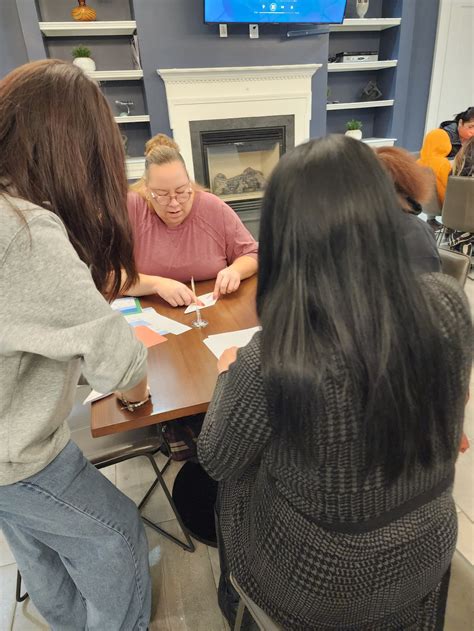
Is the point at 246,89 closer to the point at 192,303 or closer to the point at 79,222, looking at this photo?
the point at 192,303

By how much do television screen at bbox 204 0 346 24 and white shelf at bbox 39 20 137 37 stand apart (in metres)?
0.69

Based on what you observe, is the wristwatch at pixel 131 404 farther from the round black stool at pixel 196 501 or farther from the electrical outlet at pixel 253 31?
the electrical outlet at pixel 253 31

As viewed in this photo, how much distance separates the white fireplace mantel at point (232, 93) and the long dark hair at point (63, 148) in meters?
3.26

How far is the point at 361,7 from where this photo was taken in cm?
397

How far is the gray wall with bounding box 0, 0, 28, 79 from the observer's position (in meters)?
3.17

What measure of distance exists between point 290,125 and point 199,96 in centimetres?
99

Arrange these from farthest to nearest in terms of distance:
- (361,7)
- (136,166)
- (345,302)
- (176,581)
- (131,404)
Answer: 1. (361,7)
2. (136,166)
3. (176,581)
4. (131,404)
5. (345,302)

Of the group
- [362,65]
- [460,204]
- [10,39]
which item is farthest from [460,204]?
[10,39]

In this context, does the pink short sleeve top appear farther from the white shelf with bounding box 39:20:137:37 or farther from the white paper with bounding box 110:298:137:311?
the white shelf with bounding box 39:20:137:37

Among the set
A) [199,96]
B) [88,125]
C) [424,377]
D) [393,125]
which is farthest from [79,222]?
[393,125]

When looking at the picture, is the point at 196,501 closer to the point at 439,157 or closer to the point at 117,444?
the point at 117,444

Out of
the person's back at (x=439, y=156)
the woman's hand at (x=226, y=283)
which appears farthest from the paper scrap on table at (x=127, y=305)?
the person's back at (x=439, y=156)

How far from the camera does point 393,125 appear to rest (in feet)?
14.9

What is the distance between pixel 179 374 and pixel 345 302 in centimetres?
64
